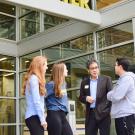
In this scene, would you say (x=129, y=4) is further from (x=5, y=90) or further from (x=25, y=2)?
(x=5, y=90)

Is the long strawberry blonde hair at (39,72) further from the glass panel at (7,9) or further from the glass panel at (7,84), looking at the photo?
the glass panel at (7,9)

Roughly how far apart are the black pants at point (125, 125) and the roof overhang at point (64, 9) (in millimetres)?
4535

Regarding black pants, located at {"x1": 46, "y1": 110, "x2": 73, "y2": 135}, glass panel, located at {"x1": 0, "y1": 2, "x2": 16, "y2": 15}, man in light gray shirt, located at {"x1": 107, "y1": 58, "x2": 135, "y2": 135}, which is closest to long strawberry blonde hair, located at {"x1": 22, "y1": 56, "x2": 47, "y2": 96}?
black pants, located at {"x1": 46, "y1": 110, "x2": 73, "y2": 135}

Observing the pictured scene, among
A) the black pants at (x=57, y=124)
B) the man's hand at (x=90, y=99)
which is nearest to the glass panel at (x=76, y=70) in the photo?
the man's hand at (x=90, y=99)

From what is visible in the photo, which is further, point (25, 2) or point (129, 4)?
point (129, 4)

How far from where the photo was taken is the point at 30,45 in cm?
1338

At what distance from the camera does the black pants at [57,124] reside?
5.05 meters

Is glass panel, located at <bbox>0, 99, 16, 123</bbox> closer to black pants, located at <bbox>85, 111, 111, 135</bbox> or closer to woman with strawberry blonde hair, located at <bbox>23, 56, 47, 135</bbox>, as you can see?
black pants, located at <bbox>85, 111, 111, 135</bbox>

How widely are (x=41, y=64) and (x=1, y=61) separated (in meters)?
9.14

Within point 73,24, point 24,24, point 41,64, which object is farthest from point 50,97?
point 24,24

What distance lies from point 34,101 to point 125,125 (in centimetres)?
133

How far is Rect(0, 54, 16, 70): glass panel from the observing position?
45.1 ft

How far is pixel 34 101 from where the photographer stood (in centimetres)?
465

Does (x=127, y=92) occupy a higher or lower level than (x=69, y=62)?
lower
